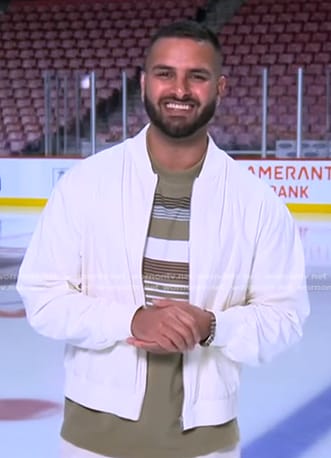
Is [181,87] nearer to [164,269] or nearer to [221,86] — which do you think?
[221,86]

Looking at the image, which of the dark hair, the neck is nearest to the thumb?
the neck

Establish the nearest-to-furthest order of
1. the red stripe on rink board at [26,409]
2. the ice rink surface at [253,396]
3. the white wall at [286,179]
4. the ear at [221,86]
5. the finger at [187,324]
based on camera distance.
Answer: the finger at [187,324] < the ear at [221,86] < the ice rink surface at [253,396] < the red stripe on rink board at [26,409] < the white wall at [286,179]

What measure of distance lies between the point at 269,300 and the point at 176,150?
197 mm

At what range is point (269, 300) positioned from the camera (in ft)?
3.12

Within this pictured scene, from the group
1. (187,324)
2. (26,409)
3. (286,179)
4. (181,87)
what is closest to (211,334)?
(187,324)

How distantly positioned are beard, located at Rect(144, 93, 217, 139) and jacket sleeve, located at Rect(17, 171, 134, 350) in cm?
11

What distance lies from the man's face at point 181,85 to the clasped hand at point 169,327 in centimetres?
20

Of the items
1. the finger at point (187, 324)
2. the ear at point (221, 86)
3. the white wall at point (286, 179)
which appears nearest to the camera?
the finger at point (187, 324)

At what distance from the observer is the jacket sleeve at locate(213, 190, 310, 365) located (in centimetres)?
92

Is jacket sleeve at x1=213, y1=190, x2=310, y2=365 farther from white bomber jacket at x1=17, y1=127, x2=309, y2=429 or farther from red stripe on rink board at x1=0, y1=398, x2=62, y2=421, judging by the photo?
red stripe on rink board at x1=0, y1=398, x2=62, y2=421

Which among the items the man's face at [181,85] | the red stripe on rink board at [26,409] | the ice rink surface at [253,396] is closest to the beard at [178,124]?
the man's face at [181,85]

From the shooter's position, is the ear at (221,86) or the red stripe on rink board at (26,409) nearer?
the ear at (221,86)

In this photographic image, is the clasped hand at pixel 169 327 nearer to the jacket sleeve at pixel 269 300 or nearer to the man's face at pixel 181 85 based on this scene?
the jacket sleeve at pixel 269 300

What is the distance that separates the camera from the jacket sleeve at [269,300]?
0.92 metres
